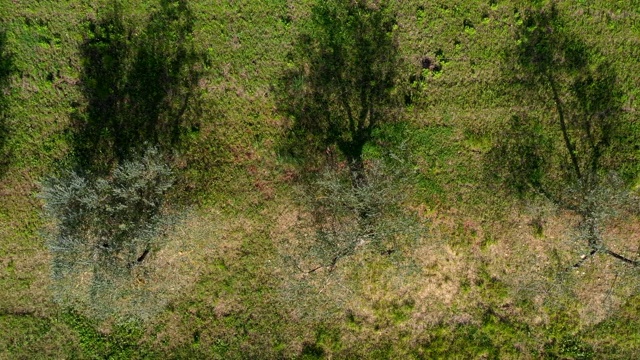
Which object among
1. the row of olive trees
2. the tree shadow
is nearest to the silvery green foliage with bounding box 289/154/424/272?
the row of olive trees

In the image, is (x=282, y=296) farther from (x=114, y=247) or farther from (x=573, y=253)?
(x=573, y=253)

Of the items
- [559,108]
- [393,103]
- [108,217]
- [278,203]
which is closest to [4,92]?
[108,217]

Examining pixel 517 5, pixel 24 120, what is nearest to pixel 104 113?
pixel 24 120

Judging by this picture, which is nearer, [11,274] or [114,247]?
[114,247]

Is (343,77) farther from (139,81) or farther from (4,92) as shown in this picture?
(4,92)

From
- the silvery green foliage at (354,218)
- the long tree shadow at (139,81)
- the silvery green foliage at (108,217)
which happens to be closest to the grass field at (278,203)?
the long tree shadow at (139,81)
